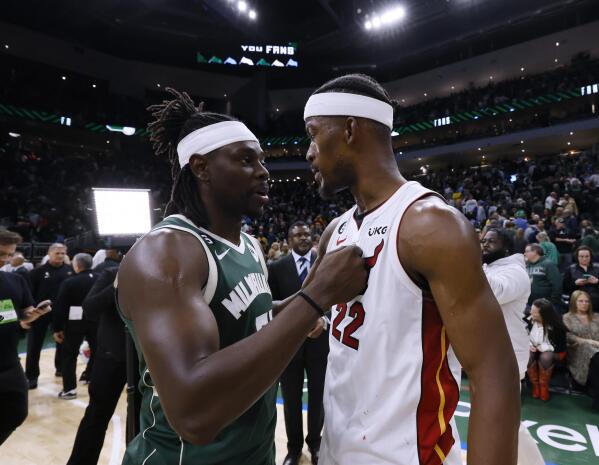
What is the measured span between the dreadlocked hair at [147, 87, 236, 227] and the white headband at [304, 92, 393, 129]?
1.27 feet

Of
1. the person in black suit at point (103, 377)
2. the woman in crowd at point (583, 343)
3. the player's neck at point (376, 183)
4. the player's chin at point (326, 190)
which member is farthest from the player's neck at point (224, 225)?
the woman in crowd at point (583, 343)

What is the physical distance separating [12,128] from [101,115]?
3973 mm

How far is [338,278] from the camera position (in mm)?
1162

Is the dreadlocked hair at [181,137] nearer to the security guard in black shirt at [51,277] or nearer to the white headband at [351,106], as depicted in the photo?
the white headband at [351,106]

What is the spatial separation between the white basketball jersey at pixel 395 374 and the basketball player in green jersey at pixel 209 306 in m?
0.11

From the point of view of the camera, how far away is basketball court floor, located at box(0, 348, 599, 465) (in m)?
3.54

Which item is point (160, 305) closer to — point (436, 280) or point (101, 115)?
point (436, 280)

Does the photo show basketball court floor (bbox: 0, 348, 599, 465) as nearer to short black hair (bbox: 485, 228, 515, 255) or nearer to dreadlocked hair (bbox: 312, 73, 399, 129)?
short black hair (bbox: 485, 228, 515, 255)

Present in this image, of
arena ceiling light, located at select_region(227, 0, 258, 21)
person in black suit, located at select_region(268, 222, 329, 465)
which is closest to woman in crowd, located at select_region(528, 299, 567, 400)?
person in black suit, located at select_region(268, 222, 329, 465)

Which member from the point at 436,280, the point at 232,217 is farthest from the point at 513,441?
the point at 232,217

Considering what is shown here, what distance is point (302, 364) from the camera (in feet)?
11.8

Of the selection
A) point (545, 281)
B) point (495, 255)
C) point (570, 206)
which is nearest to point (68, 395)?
point (495, 255)

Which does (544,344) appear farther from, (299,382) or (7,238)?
(7,238)

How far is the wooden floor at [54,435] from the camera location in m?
3.58
